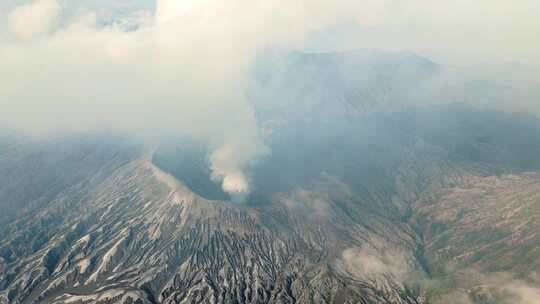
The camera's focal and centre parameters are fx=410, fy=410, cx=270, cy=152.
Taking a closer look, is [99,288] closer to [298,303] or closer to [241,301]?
[241,301]

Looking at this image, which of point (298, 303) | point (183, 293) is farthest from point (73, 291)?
point (298, 303)

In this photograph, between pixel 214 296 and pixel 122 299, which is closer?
pixel 122 299

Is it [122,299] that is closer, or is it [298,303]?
[122,299]

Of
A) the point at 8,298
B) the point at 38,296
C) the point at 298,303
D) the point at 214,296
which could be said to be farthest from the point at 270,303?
the point at 8,298

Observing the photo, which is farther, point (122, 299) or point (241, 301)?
point (241, 301)

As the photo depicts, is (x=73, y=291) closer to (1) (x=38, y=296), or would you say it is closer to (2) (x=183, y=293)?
(1) (x=38, y=296)

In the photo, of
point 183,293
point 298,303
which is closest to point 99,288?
point 183,293

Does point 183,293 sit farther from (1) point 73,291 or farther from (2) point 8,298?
(2) point 8,298
